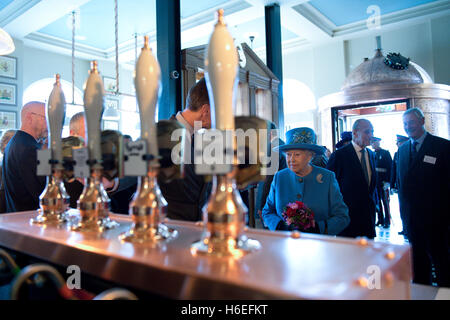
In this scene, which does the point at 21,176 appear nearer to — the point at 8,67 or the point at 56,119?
the point at 56,119

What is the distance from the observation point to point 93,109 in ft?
2.98

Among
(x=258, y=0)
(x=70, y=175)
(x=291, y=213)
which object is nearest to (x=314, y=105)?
(x=258, y=0)

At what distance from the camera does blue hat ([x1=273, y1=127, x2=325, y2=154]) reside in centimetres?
224

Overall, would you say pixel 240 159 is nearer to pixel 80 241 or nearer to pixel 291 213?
pixel 80 241

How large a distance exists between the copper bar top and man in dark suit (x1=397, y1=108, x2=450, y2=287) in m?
2.77

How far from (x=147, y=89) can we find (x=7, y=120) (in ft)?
24.3

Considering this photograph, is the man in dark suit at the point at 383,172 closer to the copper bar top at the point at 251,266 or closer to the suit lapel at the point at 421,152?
the suit lapel at the point at 421,152

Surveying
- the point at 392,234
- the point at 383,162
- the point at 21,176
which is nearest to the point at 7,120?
the point at 21,176

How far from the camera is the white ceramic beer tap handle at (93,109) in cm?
87

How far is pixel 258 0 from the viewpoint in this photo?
17.7ft

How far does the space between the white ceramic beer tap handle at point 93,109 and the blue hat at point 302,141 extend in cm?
152

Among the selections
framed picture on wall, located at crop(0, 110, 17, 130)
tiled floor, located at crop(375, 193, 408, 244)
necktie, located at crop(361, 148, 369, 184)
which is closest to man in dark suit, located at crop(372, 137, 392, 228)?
tiled floor, located at crop(375, 193, 408, 244)

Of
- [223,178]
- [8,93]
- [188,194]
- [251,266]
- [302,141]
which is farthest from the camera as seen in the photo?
[8,93]
